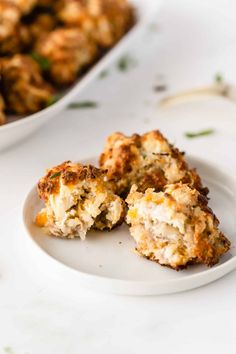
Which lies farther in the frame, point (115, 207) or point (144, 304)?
point (115, 207)

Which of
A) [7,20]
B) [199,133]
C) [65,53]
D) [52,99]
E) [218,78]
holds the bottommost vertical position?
[199,133]

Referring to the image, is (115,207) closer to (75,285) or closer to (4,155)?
(75,285)

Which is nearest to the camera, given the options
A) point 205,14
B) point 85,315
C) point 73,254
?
point 85,315

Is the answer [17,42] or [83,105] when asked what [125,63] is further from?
[17,42]

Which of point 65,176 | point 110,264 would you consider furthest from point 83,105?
point 110,264

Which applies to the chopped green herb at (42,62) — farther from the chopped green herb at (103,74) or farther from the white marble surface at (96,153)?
the chopped green herb at (103,74)

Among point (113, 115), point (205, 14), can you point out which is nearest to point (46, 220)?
point (113, 115)
